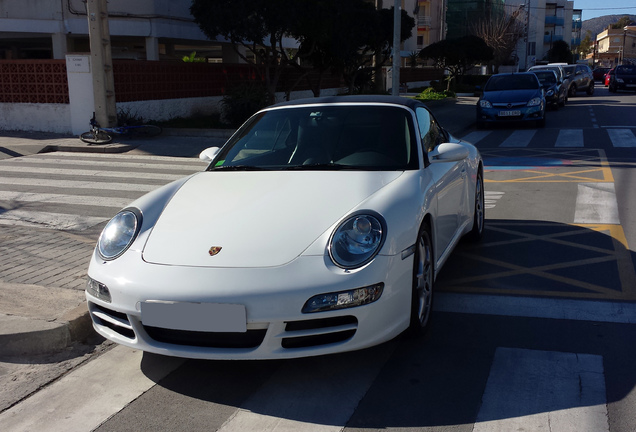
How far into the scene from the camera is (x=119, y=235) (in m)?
4.02

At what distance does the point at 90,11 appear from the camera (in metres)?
15.9

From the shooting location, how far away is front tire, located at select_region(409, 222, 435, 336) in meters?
3.99

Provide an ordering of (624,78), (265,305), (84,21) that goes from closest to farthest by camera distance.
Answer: (265,305) < (84,21) < (624,78)

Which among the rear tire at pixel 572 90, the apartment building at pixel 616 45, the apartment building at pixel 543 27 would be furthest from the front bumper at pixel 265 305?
the apartment building at pixel 616 45

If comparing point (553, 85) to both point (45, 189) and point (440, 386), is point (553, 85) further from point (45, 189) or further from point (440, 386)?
point (440, 386)

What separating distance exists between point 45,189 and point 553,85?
21001 millimetres

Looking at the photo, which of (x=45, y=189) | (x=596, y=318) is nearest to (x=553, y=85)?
(x=45, y=189)

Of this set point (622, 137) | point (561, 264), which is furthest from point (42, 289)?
point (622, 137)

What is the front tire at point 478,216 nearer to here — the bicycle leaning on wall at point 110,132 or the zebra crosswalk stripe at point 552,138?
the zebra crosswalk stripe at point 552,138

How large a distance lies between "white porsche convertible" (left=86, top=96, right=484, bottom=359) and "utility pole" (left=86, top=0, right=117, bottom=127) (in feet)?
41.4

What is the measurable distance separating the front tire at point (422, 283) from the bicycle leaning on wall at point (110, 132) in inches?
479

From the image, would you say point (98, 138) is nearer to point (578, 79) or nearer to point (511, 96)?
point (511, 96)

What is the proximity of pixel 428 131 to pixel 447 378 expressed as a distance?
Result: 2.28m

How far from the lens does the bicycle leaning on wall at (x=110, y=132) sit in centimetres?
1523
